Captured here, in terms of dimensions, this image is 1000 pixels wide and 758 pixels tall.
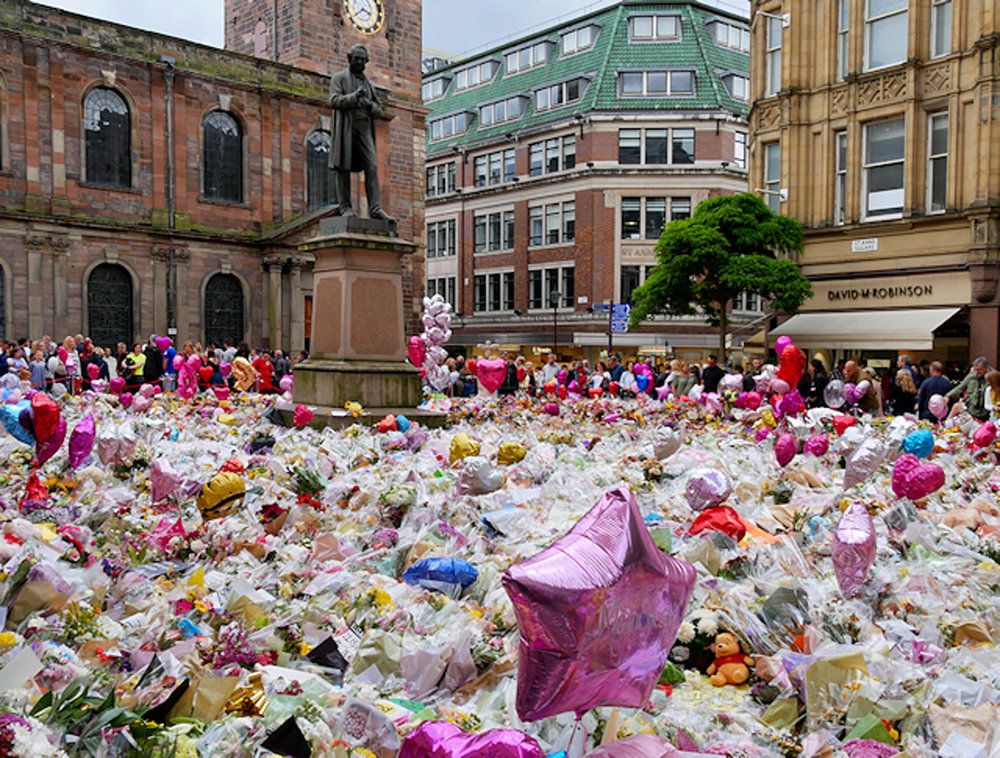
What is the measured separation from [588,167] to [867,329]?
19.5 m

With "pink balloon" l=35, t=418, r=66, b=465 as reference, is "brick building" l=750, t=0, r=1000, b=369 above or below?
above

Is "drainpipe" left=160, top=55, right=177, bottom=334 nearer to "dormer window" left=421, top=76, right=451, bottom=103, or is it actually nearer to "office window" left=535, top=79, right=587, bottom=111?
"office window" left=535, top=79, right=587, bottom=111

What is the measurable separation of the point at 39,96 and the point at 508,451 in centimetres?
2408

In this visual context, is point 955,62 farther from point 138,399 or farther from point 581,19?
point 581,19

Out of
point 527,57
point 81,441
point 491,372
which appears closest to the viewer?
point 81,441

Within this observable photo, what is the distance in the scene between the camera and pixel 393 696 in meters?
2.64

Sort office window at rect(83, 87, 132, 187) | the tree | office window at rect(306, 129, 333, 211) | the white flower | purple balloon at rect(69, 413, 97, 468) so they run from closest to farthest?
the white flower
purple balloon at rect(69, 413, 97, 468)
the tree
office window at rect(83, 87, 132, 187)
office window at rect(306, 129, 333, 211)

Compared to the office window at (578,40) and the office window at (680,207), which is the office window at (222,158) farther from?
the office window at (578,40)

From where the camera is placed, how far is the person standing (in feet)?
29.2

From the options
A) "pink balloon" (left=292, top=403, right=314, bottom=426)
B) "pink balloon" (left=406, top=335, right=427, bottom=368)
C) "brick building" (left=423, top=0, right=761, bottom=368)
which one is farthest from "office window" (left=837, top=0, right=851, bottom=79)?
"pink balloon" (left=292, top=403, right=314, bottom=426)

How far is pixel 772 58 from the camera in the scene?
2214 cm

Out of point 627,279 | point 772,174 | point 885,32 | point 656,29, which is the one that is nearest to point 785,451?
point 885,32

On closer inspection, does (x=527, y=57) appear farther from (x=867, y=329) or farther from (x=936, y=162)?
(x=867, y=329)

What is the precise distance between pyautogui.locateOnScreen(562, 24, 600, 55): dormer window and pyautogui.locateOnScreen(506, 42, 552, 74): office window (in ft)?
3.31
